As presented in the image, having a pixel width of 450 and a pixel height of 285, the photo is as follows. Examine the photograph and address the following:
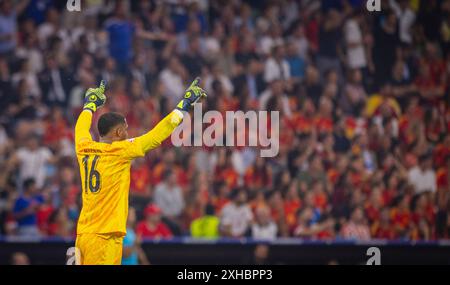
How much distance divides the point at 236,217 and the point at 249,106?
2.66m

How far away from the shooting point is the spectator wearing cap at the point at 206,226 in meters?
15.3

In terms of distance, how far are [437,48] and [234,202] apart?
619cm

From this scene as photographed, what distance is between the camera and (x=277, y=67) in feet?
61.0

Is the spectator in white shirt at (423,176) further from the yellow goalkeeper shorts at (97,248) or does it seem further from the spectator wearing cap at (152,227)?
the yellow goalkeeper shorts at (97,248)

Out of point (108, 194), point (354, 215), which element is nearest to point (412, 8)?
point (354, 215)

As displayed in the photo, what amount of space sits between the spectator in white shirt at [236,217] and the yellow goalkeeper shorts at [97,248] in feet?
19.4

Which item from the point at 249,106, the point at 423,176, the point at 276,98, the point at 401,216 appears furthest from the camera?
the point at 276,98

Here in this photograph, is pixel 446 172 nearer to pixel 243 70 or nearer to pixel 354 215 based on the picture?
pixel 354 215

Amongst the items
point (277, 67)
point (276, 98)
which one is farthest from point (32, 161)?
point (277, 67)

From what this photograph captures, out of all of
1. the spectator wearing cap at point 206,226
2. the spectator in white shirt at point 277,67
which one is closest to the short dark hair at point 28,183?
the spectator wearing cap at point 206,226

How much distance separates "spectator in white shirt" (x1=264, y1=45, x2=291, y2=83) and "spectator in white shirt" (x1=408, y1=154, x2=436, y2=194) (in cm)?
291

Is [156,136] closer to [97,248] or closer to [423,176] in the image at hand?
[97,248]

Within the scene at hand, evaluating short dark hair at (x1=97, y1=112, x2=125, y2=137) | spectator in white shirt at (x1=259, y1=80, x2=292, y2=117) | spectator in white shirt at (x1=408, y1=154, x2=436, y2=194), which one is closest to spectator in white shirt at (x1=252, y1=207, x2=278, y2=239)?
spectator in white shirt at (x1=259, y1=80, x2=292, y2=117)

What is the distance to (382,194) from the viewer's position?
16.5 meters
